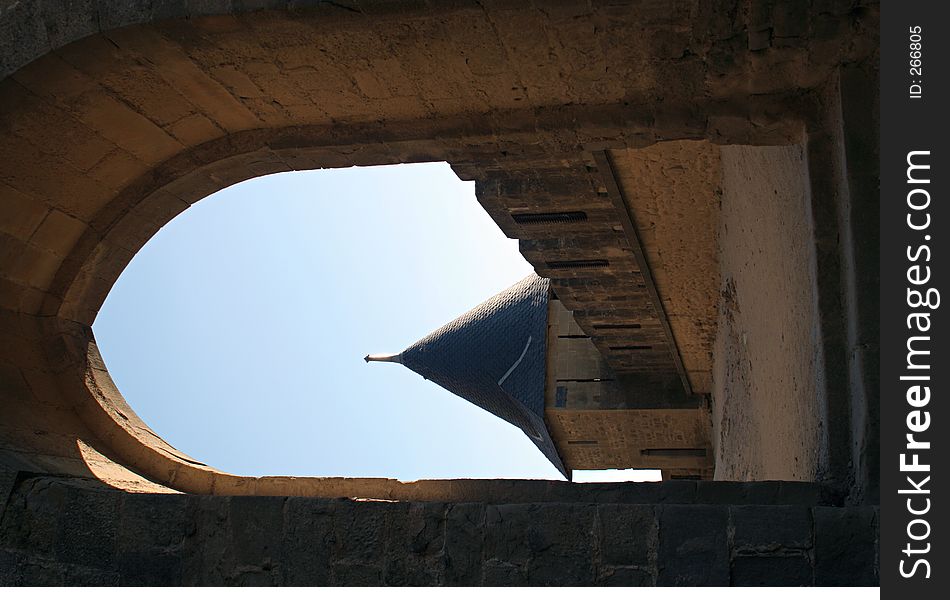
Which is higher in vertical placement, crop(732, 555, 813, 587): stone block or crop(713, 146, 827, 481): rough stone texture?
crop(713, 146, 827, 481): rough stone texture

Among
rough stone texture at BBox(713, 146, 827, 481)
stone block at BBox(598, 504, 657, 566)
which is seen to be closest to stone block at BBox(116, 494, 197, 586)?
stone block at BBox(598, 504, 657, 566)

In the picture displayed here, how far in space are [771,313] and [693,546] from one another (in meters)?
2.48

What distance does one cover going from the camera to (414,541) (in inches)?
127

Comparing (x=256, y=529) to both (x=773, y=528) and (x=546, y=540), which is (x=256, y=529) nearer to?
(x=546, y=540)

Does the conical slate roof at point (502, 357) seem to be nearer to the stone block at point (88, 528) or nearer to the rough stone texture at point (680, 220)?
the rough stone texture at point (680, 220)

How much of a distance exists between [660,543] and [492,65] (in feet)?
6.24

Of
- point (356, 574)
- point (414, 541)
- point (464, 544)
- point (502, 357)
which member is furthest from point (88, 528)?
point (502, 357)

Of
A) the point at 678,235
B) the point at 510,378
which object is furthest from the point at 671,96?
the point at 510,378

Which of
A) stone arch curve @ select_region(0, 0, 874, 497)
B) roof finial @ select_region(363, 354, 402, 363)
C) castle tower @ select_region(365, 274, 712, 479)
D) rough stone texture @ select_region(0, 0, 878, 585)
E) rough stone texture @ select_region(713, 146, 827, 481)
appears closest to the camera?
rough stone texture @ select_region(0, 0, 878, 585)

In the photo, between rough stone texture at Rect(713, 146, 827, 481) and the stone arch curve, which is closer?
the stone arch curve

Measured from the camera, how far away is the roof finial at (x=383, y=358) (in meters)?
15.0

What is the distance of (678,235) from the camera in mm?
7734

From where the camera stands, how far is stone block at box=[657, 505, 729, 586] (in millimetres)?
2979

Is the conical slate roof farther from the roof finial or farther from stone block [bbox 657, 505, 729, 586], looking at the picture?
stone block [bbox 657, 505, 729, 586]
